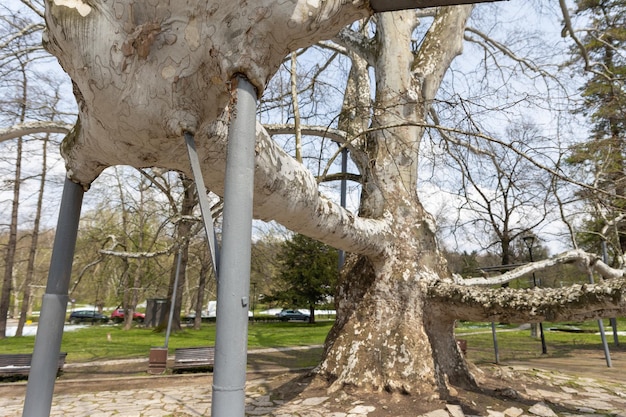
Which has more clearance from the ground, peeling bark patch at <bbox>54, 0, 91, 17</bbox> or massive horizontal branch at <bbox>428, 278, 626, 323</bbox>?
peeling bark patch at <bbox>54, 0, 91, 17</bbox>

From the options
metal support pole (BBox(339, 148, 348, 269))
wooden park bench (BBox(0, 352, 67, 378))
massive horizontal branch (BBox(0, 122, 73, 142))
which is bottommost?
wooden park bench (BBox(0, 352, 67, 378))

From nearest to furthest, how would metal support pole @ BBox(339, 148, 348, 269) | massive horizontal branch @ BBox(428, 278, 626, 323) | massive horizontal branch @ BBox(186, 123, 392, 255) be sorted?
massive horizontal branch @ BBox(186, 123, 392, 255), massive horizontal branch @ BBox(428, 278, 626, 323), metal support pole @ BBox(339, 148, 348, 269)

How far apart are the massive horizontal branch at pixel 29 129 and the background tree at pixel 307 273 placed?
20.2 metres

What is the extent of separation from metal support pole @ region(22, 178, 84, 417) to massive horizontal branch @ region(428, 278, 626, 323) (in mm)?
4391

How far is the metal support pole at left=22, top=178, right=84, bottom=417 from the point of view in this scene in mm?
2498

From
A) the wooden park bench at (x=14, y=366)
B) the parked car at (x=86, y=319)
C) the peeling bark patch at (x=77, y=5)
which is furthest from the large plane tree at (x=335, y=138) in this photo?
the parked car at (x=86, y=319)

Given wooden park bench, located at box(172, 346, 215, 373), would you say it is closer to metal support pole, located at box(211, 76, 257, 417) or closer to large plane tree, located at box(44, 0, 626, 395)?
large plane tree, located at box(44, 0, 626, 395)

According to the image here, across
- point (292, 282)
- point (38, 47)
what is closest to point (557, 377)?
point (38, 47)

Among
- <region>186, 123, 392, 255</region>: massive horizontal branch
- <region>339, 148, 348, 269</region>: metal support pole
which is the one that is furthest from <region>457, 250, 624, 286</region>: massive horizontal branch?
<region>339, 148, 348, 269</region>: metal support pole

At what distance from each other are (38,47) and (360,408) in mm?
7823

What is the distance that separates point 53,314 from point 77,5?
2.05m

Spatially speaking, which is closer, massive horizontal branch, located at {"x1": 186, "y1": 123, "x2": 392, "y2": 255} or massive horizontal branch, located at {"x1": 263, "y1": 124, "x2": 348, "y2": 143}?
massive horizontal branch, located at {"x1": 186, "y1": 123, "x2": 392, "y2": 255}

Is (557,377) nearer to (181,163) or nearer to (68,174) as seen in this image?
(181,163)

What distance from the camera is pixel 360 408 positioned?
15.4ft
